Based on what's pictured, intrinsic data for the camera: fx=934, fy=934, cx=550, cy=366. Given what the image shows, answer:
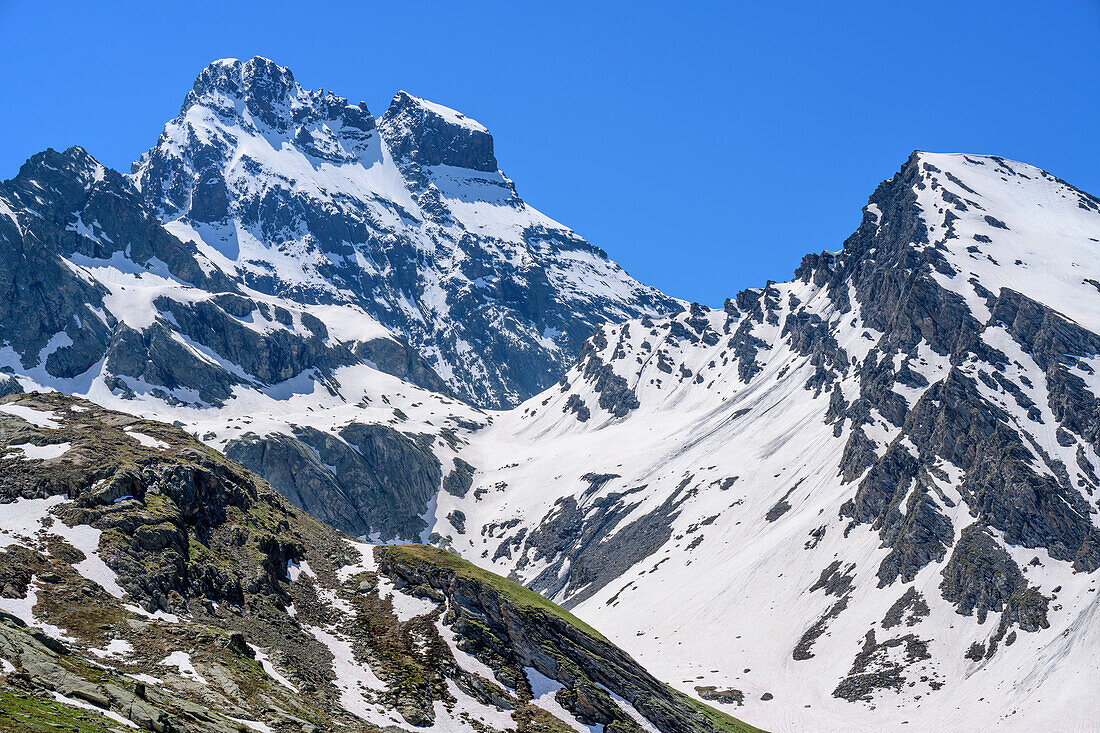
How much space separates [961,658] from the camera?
166 m

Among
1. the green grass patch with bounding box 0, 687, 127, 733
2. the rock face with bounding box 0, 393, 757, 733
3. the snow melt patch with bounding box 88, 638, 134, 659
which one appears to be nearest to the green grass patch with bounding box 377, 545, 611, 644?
the rock face with bounding box 0, 393, 757, 733

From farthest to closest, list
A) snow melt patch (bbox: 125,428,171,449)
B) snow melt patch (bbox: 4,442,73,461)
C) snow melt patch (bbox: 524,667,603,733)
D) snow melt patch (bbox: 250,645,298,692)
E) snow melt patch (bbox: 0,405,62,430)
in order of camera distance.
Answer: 1. snow melt patch (bbox: 125,428,171,449)
2. snow melt patch (bbox: 0,405,62,430)
3. snow melt patch (bbox: 4,442,73,461)
4. snow melt patch (bbox: 524,667,603,733)
5. snow melt patch (bbox: 250,645,298,692)

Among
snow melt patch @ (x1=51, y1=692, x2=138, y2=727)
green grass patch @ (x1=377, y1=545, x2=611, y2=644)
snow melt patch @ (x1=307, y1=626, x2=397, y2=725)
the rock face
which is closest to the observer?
snow melt patch @ (x1=51, y1=692, x2=138, y2=727)

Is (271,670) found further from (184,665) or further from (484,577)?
(484,577)

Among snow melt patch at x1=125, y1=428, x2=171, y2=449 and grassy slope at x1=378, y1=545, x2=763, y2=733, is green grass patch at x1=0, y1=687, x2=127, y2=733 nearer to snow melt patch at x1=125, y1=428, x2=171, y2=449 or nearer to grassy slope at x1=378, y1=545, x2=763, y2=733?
grassy slope at x1=378, y1=545, x2=763, y2=733

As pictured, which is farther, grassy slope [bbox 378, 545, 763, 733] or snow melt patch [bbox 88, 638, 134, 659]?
grassy slope [bbox 378, 545, 763, 733]

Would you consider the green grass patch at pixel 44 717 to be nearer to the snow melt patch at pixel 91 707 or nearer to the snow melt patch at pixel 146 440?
the snow melt patch at pixel 91 707

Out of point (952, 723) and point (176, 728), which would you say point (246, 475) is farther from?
point (952, 723)

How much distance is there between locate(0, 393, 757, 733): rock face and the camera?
51.6 meters

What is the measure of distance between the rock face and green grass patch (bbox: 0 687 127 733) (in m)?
0.14

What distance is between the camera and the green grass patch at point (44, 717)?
1478 inches

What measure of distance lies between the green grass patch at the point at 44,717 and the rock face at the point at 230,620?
0.14 metres

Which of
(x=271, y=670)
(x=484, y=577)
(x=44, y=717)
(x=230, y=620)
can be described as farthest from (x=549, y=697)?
(x=44, y=717)

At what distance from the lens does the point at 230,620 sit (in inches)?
2726
